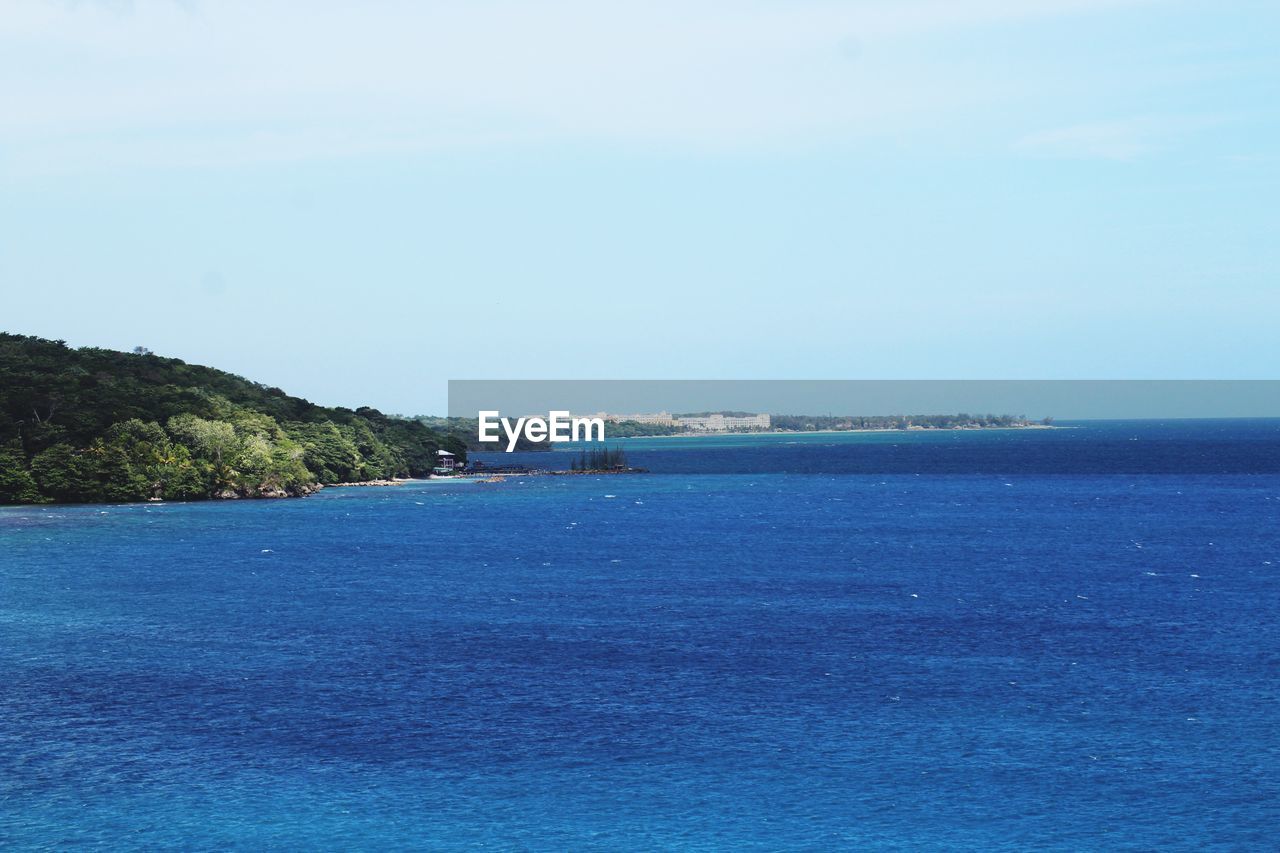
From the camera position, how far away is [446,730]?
6494 centimetres

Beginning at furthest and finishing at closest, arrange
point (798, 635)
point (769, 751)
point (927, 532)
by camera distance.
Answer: point (927, 532) < point (798, 635) < point (769, 751)

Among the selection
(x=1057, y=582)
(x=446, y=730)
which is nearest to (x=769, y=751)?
(x=446, y=730)

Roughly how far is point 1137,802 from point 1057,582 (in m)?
67.9

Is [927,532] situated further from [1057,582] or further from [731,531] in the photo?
[1057,582]

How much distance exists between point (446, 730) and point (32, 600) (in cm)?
5857

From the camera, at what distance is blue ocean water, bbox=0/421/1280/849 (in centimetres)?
5247

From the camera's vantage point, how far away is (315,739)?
63.4 metres

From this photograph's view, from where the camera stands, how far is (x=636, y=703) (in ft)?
230

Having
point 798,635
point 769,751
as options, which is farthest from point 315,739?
point 798,635

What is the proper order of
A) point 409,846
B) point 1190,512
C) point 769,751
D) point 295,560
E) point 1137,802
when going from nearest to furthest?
point 409,846 → point 1137,802 → point 769,751 → point 295,560 → point 1190,512

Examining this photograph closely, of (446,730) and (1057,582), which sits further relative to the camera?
(1057,582)

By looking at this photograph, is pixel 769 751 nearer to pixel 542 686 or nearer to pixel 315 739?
pixel 542 686

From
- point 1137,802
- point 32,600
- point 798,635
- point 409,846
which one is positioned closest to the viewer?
point 409,846

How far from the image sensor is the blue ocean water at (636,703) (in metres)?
52.5
